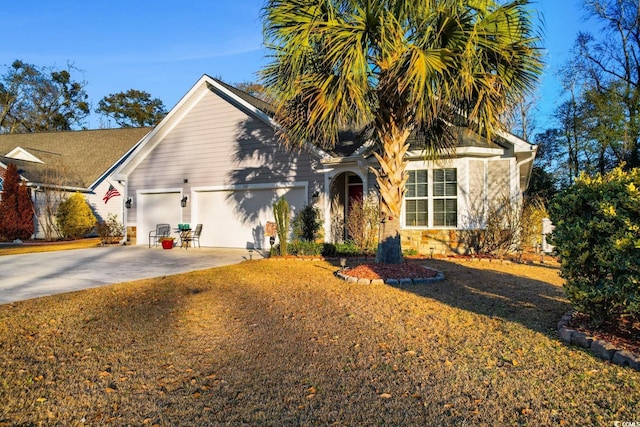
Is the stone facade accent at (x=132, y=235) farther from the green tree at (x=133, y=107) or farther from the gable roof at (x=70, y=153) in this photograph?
the green tree at (x=133, y=107)

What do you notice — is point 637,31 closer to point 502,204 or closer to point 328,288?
point 502,204

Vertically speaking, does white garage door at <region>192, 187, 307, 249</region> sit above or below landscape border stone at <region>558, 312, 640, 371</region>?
above

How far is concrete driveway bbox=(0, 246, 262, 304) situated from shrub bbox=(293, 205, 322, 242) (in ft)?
4.70

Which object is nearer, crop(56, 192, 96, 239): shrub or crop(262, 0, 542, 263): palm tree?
crop(262, 0, 542, 263): palm tree

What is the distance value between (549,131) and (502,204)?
860 inches

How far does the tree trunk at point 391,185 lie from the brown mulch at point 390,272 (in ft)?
0.95

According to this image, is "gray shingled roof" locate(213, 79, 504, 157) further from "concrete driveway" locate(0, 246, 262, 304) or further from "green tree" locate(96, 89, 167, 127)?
"green tree" locate(96, 89, 167, 127)

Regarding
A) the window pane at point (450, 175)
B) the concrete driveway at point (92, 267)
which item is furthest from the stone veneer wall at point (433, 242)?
the concrete driveway at point (92, 267)

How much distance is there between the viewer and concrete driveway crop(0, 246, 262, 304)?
6.92 meters

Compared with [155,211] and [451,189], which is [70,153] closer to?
[155,211]

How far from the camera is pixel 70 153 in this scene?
22875 millimetres

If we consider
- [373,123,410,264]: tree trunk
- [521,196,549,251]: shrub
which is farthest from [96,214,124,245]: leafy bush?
[521,196,549,251]: shrub

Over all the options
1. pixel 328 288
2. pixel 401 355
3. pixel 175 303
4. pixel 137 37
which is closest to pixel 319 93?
pixel 328 288

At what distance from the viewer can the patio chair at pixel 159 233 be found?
15.1 m
